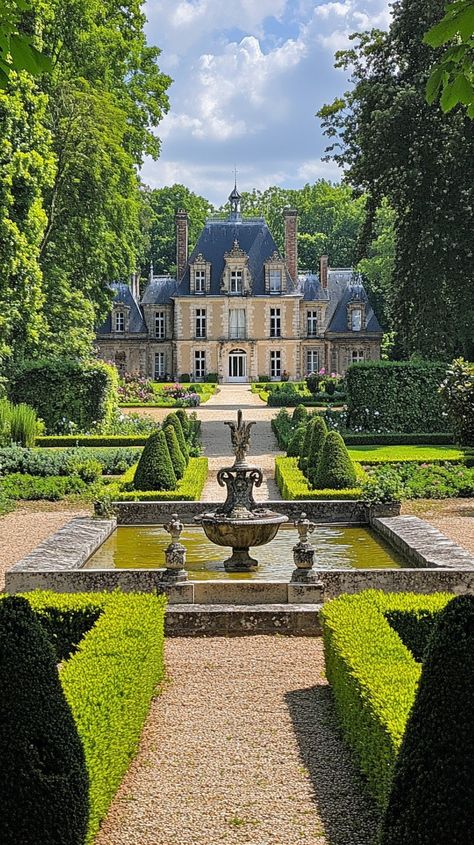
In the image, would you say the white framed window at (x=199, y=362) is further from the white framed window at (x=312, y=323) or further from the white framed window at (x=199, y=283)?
the white framed window at (x=312, y=323)

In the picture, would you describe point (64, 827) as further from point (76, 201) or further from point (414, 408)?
point (76, 201)

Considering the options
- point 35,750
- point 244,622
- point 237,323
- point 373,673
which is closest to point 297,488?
point 244,622

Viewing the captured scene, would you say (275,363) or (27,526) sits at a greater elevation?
(275,363)

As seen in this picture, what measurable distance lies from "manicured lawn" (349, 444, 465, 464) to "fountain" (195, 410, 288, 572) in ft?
27.0

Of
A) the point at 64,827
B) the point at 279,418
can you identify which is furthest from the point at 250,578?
Result: the point at 279,418

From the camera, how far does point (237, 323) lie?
A: 188 feet

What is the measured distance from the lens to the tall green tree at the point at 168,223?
216 ft

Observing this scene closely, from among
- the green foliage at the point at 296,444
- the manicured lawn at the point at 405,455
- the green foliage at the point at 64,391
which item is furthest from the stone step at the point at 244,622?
the green foliage at the point at 64,391

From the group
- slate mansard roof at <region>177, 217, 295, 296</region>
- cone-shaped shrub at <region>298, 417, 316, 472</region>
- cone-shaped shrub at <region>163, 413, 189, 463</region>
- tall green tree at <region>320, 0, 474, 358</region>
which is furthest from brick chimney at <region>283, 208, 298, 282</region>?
cone-shaped shrub at <region>298, 417, 316, 472</region>

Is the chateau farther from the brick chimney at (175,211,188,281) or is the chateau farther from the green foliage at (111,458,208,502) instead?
the green foliage at (111,458,208,502)

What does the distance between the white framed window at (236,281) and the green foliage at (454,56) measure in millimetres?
52320

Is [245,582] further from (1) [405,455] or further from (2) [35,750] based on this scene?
(1) [405,455]

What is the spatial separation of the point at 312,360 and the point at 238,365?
168 inches

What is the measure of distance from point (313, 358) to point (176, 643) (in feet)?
166
